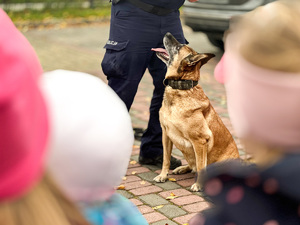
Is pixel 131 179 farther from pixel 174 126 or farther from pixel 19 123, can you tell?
pixel 19 123

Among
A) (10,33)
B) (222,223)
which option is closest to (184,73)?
(222,223)

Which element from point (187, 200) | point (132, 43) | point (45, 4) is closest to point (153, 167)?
point (187, 200)

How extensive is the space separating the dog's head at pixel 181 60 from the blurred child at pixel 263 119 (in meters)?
2.67

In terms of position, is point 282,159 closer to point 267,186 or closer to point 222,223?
point 267,186

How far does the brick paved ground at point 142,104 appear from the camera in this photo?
4082 mm

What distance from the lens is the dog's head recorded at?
4.30m

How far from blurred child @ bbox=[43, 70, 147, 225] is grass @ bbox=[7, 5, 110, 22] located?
1240cm

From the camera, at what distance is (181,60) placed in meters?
4.32

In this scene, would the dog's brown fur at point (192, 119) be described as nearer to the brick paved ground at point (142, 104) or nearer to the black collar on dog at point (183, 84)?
the black collar on dog at point (183, 84)

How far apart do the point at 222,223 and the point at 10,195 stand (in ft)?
2.30

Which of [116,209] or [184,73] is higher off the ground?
[116,209]

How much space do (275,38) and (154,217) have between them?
2679 millimetres

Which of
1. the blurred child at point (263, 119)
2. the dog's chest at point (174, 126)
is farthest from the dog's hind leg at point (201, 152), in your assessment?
the blurred child at point (263, 119)

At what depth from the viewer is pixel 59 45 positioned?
11.4 meters
